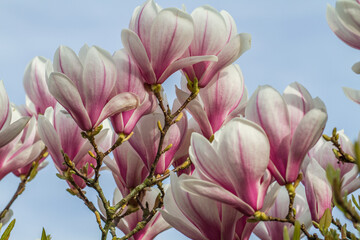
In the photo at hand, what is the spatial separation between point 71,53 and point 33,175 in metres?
0.76

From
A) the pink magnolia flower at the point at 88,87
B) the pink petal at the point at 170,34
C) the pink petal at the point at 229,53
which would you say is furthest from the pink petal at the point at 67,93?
the pink petal at the point at 229,53

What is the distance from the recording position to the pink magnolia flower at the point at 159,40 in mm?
1162

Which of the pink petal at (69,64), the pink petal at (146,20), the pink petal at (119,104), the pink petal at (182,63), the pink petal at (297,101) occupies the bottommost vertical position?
the pink petal at (297,101)

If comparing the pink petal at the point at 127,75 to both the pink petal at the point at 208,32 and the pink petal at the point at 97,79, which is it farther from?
the pink petal at the point at 208,32

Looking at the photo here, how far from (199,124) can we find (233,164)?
0.39 metres

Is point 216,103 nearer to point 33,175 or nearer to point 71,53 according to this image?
point 71,53

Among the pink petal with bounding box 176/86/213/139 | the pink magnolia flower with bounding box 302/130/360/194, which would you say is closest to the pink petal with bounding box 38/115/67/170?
the pink petal with bounding box 176/86/213/139

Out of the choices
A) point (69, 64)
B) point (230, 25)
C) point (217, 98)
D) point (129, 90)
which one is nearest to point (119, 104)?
point (129, 90)

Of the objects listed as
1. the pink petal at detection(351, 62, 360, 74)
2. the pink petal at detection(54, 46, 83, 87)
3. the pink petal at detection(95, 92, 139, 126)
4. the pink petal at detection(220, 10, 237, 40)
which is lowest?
the pink petal at detection(351, 62, 360, 74)

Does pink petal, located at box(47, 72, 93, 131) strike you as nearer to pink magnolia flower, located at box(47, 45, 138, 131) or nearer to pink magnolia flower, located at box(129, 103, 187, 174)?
pink magnolia flower, located at box(47, 45, 138, 131)

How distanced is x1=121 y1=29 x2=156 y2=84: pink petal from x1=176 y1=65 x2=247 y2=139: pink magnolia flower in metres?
0.11

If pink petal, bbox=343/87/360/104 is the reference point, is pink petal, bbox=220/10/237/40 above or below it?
above

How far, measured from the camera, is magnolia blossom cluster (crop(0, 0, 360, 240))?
0.94 meters

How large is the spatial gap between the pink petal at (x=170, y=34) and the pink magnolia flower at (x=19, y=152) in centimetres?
68
